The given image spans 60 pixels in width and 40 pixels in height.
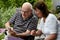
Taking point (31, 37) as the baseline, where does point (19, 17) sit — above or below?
above

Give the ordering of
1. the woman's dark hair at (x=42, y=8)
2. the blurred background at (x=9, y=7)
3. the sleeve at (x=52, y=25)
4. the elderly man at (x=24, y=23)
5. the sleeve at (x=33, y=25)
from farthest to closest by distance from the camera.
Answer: the blurred background at (x=9, y=7) < the sleeve at (x=33, y=25) < the elderly man at (x=24, y=23) < the woman's dark hair at (x=42, y=8) < the sleeve at (x=52, y=25)

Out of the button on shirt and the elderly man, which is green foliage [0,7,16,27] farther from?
the button on shirt

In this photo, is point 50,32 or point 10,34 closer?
point 50,32

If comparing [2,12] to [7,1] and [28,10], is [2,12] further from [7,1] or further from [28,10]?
[28,10]

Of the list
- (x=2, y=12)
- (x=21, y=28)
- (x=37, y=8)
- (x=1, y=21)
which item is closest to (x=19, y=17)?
(x=21, y=28)

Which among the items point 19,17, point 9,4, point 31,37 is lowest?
point 31,37

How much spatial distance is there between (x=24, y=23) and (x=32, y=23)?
16cm

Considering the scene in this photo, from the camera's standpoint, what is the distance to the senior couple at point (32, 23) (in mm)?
4180

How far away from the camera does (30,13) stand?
196 inches

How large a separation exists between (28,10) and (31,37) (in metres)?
0.49

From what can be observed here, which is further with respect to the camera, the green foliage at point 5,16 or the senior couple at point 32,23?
the green foliage at point 5,16

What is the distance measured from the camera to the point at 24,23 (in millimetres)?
5078

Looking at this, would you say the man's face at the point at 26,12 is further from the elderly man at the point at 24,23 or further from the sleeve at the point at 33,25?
the sleeve at the point at 33,25

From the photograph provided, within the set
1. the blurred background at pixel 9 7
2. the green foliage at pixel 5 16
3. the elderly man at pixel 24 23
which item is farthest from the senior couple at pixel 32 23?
the green foliage at pixel 5 16
